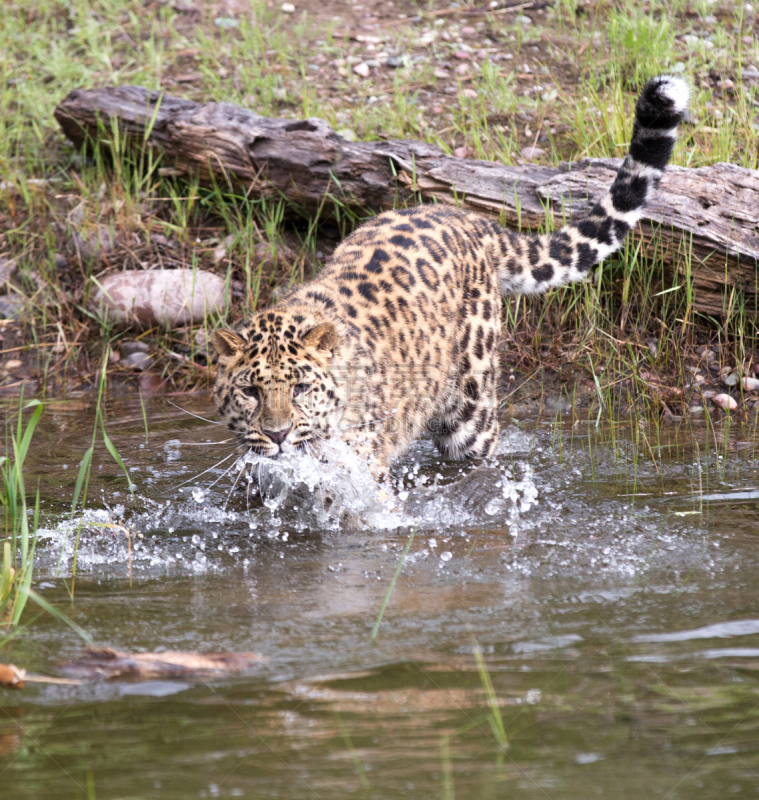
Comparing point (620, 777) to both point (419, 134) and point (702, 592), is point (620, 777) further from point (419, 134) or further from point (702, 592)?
point (419, 134)

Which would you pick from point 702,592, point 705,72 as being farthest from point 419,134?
point 702,592

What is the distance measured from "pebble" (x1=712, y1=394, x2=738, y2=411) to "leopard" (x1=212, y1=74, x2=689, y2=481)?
4.44 ft

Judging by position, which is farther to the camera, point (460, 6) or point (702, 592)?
point (460, 6)

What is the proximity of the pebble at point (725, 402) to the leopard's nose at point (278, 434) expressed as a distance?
133 inches

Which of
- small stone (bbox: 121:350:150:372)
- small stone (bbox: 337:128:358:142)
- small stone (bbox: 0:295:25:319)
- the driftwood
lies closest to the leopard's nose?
the driftwood

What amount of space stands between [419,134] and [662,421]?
3.54m

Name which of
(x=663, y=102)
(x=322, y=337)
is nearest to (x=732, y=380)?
(x=663, y=102)

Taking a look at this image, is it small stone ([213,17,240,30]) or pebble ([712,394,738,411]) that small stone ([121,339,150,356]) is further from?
small stone ([213,17,240,30])

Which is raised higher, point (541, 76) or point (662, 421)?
point (541, 76)

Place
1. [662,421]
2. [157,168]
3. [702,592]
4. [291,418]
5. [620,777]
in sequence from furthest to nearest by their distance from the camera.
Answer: [157,168] < [662,421] < [291,418] < [702,592] < [620,777]

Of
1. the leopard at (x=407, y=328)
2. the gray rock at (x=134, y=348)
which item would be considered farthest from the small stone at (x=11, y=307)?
the leopard at (x=407, y=328)

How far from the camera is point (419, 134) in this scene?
337 inches

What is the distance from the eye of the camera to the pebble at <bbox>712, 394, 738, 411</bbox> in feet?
21.8

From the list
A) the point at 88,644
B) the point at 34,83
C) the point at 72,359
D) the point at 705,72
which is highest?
the point at 705,72
